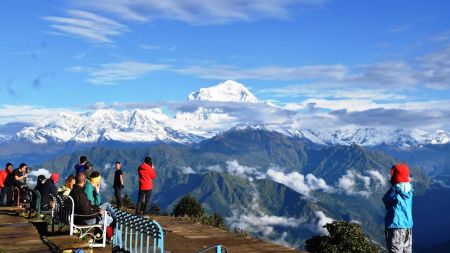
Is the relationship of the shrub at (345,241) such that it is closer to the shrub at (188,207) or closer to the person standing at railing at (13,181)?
the shrub at (188,207)

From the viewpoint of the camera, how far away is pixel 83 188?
1317cm

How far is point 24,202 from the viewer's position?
2275 cm

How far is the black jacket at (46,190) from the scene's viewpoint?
18656 mm

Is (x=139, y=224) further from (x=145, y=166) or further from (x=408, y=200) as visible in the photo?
(x=145, y=166)

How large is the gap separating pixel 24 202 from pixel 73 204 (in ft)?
37.9

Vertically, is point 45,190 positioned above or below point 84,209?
above

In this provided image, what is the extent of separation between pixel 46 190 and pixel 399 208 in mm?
12574

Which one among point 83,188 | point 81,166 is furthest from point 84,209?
point 81,166

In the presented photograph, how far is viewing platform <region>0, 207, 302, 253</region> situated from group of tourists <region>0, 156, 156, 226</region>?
775 millimetres

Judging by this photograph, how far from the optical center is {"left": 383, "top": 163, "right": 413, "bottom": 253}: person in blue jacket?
1030 cm

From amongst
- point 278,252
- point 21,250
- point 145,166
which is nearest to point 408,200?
point 278,252

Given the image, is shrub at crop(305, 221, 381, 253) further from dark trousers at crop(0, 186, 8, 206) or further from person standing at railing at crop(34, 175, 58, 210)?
person standing at railing at crop(34, 175, 58, 210)

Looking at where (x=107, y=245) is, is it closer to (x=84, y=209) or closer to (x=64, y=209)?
(x=84, y=209)

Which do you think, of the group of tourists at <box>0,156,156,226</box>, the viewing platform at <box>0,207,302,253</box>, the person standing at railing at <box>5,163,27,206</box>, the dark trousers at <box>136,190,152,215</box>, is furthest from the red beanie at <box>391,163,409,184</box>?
the person standing at railing at <box>5,163,27,206</box>
